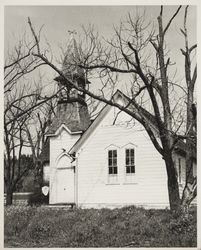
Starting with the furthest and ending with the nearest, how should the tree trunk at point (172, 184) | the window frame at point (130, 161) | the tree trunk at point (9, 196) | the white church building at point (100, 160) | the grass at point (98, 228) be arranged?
the window frame at point (130, 161)
the white church building at point (100, 160)
the tree trunk at point (172, 184)
the tree trunk at point (9, 196)
the grass at point (98, 228)

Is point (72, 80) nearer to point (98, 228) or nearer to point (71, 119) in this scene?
point (71, 119)

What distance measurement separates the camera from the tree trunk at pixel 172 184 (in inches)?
213

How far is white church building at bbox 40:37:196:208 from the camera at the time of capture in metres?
5.55

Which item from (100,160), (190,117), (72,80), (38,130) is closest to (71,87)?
(72,80)

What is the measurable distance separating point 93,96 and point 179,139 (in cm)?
111

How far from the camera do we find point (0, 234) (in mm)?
5086

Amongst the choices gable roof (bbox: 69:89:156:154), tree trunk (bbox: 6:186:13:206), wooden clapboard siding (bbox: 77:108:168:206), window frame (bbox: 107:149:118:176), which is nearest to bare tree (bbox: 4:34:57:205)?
tree trunk (bbox: 6:186:13:206)

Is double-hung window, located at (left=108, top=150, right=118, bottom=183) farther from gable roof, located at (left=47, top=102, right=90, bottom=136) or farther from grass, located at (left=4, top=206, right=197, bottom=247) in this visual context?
grass, located at (left=4, top=206, right=197, bottom=247)

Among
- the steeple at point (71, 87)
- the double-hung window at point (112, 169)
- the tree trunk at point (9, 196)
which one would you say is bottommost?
the tree trunk at point (9, 196)

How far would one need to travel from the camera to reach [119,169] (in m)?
6.20

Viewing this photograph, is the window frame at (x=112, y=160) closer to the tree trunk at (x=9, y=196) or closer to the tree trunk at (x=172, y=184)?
the tree trunk at (x=172, y=184)

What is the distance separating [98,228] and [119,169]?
3.95 ft

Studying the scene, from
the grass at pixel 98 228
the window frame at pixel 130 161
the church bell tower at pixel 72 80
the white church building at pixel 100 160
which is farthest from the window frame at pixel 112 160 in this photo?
the church bell tower at pixel 72 80

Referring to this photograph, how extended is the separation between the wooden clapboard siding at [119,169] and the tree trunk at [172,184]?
8cm
